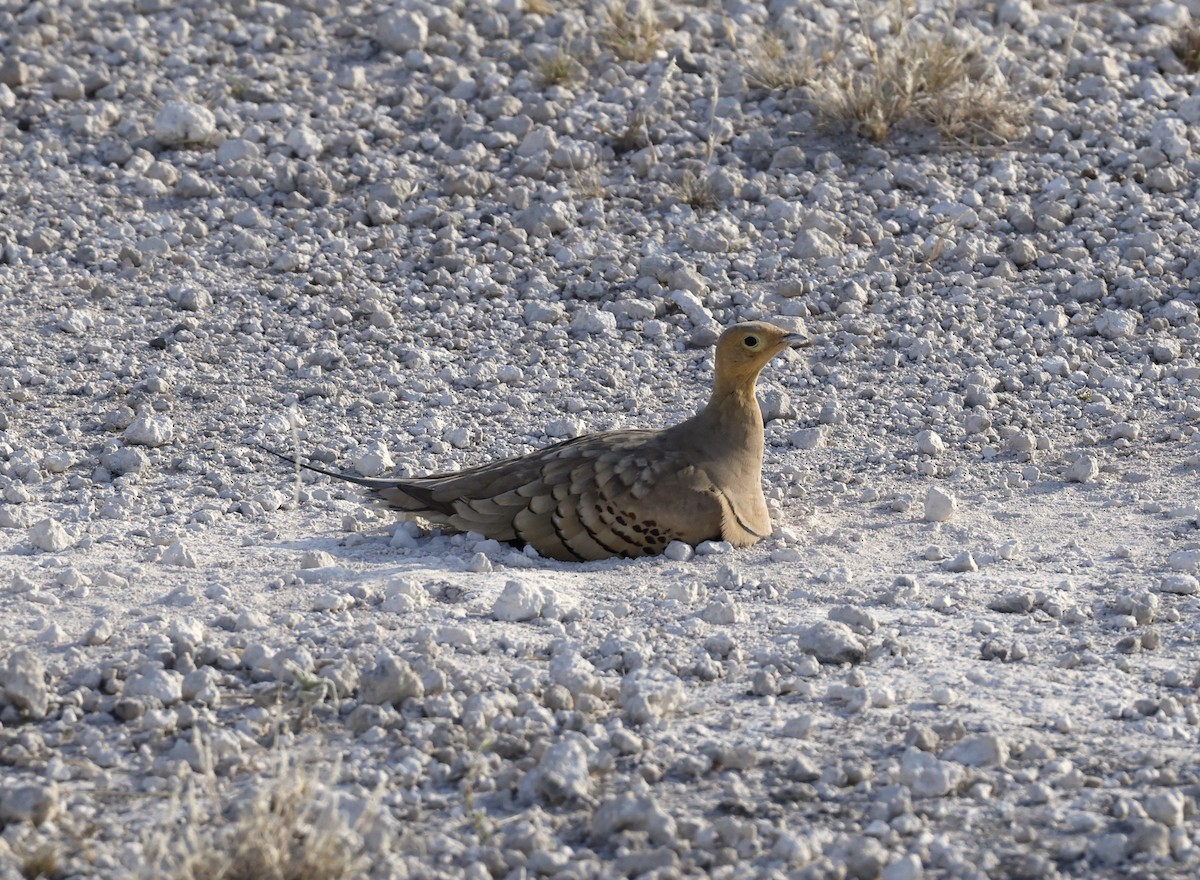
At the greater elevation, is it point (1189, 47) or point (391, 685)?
point (1189, 47)

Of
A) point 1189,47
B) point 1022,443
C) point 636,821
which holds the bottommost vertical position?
point 636,821

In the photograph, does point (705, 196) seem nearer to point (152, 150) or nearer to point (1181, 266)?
point (1181, 266)

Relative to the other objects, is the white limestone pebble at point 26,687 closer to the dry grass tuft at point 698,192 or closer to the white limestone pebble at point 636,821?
the white limestone pebble at point 636,821

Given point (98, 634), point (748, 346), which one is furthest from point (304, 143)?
point (98, 634)

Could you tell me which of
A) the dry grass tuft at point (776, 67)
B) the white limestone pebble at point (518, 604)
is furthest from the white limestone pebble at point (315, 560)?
the dry grass tuft at point (776, 67)

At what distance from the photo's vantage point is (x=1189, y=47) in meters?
9.82

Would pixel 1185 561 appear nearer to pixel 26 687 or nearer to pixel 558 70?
pixel 26 687

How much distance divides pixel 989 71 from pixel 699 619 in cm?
529

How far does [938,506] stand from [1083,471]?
28.9 inches

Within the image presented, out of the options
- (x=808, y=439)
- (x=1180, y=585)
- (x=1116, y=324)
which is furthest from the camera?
(x=1116, y=324)

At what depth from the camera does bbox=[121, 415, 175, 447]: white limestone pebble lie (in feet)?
22.1

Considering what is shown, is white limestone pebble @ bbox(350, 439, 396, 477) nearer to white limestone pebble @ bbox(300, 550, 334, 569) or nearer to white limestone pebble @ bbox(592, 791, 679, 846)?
white limestone pebble @ bbox(300, 550, 334, 569)

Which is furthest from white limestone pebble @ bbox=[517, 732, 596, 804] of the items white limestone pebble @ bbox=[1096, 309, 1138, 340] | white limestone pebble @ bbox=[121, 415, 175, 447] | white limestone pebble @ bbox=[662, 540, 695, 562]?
white limestone pebble @ bbox=[1096, 309, 1138, 340]

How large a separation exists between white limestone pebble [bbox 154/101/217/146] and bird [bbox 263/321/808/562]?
3.69 m
